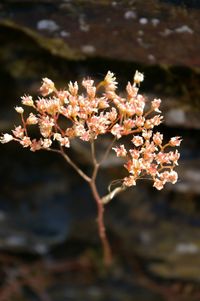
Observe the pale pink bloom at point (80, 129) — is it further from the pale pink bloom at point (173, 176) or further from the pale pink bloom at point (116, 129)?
the pale pink bloom at point (173, 176)

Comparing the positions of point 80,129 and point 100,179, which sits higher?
point 100,179

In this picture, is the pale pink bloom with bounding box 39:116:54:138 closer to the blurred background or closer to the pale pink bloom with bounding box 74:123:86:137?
the pale pink bloom with bounding box 74:123:86:137

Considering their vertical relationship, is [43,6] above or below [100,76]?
above

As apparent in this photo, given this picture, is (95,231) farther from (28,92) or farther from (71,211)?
(28,92)

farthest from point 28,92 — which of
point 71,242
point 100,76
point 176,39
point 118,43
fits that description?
point 71,242

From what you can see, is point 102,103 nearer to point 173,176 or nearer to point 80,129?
point 80,129

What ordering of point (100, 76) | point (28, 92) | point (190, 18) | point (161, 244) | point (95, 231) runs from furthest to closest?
point (95, 231)
point (161, 244)
point (28, 92)
point (100, 76)
point (190, 18)

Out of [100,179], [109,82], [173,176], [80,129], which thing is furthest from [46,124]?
[100,179]

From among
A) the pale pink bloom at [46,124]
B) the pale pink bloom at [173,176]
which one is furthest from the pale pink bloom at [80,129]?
the pale pink bloom at [173,176]

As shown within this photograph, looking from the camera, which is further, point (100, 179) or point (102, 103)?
point (100, 179)
